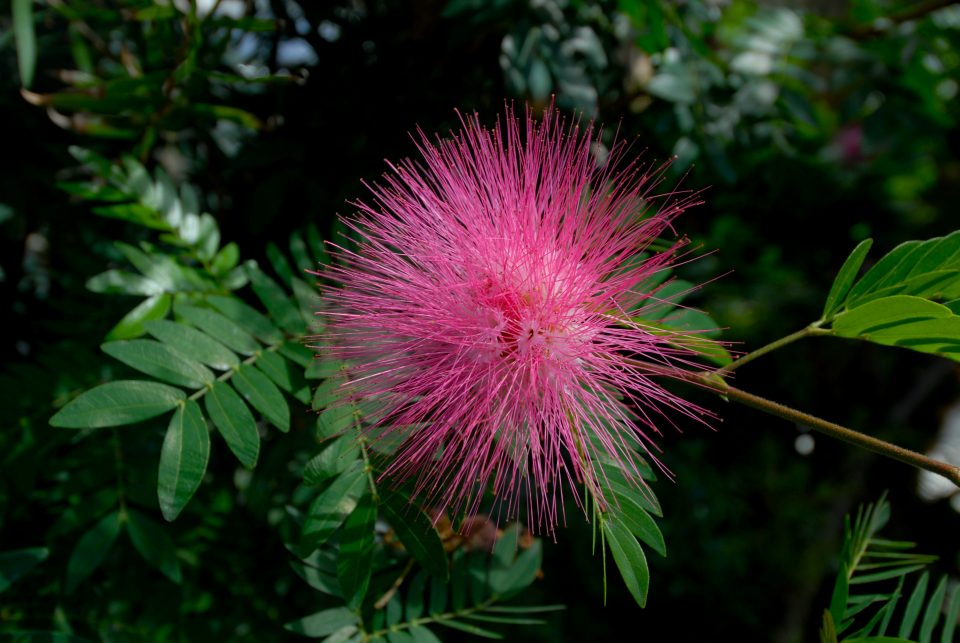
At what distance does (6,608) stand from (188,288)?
2.50 feet

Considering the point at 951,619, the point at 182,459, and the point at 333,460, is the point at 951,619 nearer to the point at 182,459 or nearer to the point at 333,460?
the point at 333,460

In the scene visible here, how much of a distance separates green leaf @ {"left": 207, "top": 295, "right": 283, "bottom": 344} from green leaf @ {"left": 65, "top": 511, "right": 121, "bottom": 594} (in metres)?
0.45

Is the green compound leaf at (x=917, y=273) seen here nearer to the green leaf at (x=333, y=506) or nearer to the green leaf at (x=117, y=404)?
the green leaf at (x=333, y=506)

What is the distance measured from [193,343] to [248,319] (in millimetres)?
124

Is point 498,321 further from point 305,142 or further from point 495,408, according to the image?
point 305,142

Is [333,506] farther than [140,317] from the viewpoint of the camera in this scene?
No

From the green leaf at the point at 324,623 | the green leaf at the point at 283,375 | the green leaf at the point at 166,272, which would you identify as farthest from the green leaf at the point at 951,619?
the green leaf at the point at 166,272

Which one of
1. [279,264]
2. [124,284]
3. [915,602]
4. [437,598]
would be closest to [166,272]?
[124,284]

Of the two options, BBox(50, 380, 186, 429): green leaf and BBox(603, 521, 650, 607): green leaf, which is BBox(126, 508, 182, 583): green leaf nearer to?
BBox(50, 380, 186, 429): green leaf

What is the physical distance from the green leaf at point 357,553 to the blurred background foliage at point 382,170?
455mm

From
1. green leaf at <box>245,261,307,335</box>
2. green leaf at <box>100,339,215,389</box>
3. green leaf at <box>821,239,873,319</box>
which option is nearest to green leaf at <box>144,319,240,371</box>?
green leaf at <box>100,339,215,389</box>

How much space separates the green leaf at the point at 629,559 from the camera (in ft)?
3.04

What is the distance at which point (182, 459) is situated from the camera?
0.95m

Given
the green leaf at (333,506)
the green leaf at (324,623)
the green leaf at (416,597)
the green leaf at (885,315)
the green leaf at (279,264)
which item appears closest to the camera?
the green leaf at (885,315)
